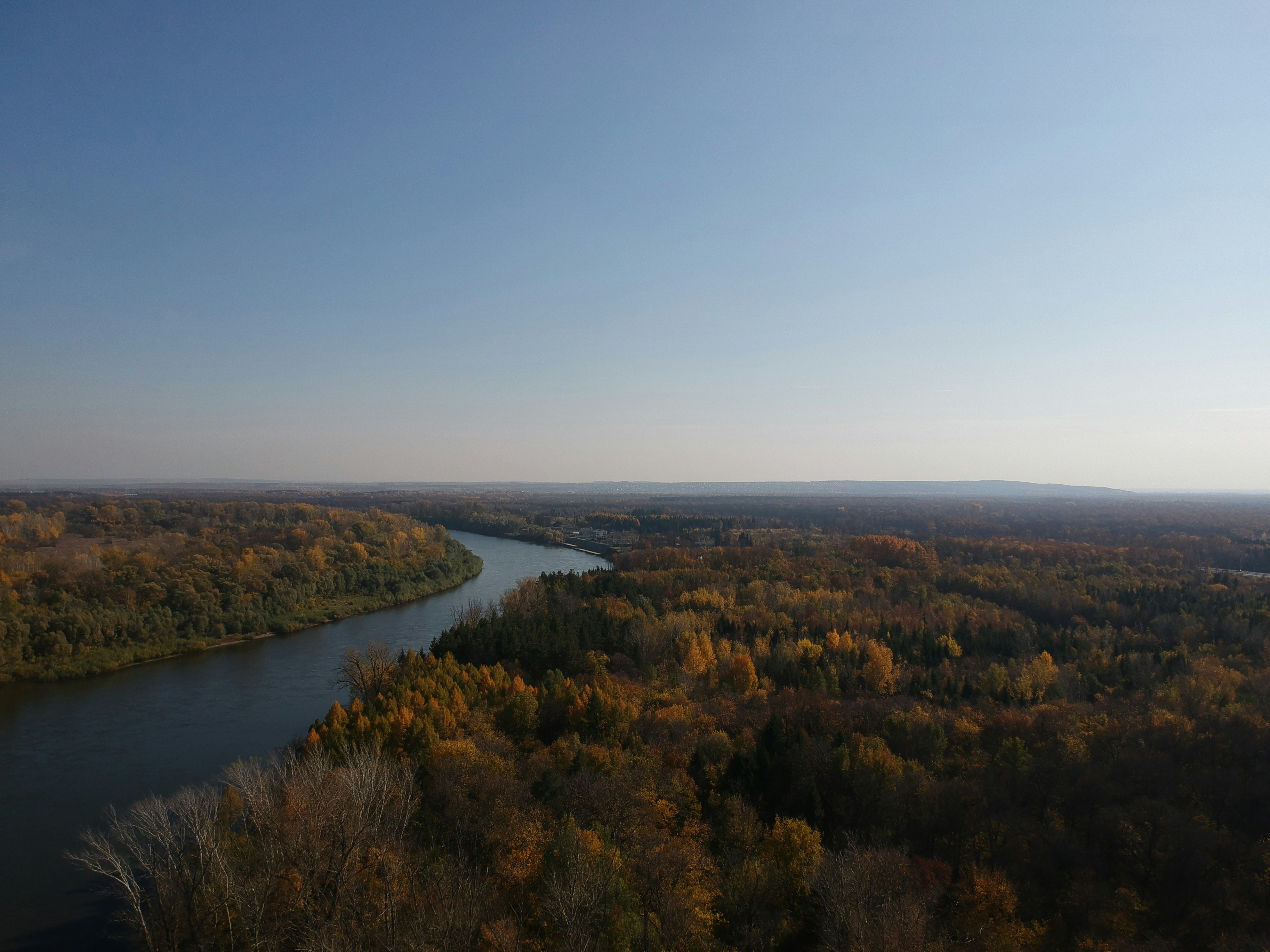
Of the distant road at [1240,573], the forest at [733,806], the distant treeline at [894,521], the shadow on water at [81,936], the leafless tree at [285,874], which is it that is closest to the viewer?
the leafless tree at [285,874]

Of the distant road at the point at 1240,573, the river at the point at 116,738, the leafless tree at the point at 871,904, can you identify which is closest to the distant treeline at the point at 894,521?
the distant road at the point at 1240,573

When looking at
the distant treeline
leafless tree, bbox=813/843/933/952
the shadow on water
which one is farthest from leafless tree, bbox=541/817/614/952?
the distant treeline

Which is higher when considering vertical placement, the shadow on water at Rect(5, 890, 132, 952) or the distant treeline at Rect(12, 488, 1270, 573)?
the distant treeline at Rect(12, 488, 1270, 573)

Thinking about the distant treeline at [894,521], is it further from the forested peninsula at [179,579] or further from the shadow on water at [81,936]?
the shadow on water at [81,936]

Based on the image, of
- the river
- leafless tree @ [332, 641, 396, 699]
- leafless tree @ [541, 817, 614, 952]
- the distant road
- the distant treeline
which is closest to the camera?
leafless tree @ [541, 817, 614, 952]

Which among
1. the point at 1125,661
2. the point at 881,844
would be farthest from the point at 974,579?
the point at 881,844

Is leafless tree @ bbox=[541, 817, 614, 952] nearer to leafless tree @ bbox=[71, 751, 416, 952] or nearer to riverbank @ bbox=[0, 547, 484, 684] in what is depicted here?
leafless tree @ bbox=[71, 751, 416, 952]
